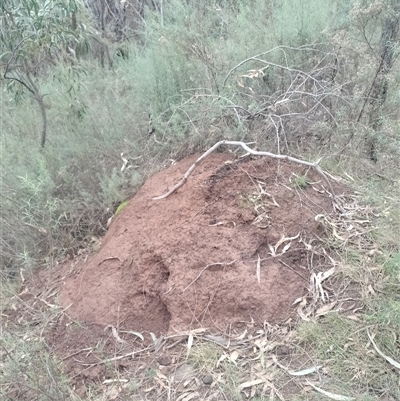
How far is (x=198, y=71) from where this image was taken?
4258 mm

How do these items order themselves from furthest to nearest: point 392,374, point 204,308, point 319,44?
point 319,44, point 204,308, point 392,374

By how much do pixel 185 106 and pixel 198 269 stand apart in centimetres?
157

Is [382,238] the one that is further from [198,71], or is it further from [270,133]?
[198,71]

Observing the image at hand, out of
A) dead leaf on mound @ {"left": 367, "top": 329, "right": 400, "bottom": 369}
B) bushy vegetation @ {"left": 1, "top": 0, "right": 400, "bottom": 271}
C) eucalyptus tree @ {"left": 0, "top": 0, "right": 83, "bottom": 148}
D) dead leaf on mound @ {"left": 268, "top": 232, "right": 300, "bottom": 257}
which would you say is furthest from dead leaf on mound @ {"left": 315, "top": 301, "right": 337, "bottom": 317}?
eucalyptus tree @ {"left": 0, "top": 0, "right": 83, "bottom": 148}

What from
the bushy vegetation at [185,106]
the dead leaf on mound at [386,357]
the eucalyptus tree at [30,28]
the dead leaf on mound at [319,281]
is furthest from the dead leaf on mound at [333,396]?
the eucalyptus tree at [30,28]

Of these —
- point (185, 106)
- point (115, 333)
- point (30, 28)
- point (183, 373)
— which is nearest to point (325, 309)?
point (183, 373)

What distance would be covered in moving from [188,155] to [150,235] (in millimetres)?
832

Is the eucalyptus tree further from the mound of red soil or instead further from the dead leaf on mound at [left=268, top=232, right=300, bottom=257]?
the dead leaf on mound at [left=268, top=232, right=300, bottom=257]

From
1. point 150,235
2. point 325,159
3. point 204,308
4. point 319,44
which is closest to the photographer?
point 204,308

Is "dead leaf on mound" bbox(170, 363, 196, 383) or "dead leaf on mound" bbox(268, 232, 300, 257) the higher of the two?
"dead leaf on mound" bbox(268, 232, 300, 257)

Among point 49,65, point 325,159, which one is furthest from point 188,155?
point 49,65

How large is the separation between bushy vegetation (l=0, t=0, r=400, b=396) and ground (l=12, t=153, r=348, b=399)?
363 mm

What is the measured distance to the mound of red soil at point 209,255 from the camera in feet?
8.71

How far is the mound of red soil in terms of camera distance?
2656 mm
